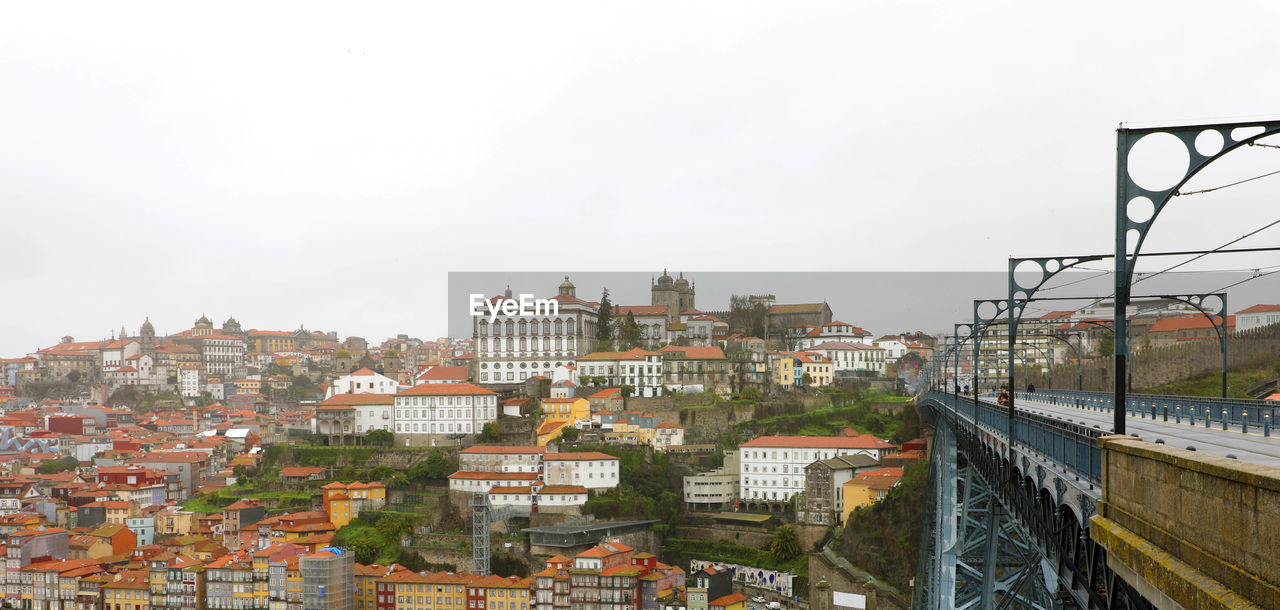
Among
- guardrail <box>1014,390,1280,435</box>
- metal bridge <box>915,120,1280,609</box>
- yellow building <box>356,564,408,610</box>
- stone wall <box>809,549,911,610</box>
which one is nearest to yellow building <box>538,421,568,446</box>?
yellow building <box>356,564,408,610</box>

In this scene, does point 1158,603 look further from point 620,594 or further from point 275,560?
point 275,560

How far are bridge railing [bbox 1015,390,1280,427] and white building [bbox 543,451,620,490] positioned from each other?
29.7 m

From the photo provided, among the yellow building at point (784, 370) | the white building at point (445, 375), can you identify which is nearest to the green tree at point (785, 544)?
the yellow building at point (784, 370)

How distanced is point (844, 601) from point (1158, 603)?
34.2m

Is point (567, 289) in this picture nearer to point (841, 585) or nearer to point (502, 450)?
point (502, 450)

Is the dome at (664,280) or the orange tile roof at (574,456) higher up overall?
the dome at (664,280)

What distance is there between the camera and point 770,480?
5056 centimetres

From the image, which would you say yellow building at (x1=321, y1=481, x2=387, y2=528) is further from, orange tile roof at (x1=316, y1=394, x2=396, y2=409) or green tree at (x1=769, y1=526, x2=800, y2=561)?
green tree at (x1=769, y1=526, x2=800, y2=561)

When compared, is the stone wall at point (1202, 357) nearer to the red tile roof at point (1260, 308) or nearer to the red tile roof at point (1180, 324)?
the red tile roof at point (1180, 324)

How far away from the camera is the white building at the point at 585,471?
50781 millimetres

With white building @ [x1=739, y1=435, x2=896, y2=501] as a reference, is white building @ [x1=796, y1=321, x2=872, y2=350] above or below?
above

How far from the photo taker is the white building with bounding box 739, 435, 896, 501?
49562 mm

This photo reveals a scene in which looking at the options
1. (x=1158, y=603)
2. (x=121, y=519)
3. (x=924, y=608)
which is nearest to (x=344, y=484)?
(x=121, y=519)

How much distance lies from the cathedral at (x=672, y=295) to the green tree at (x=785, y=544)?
134 feet
